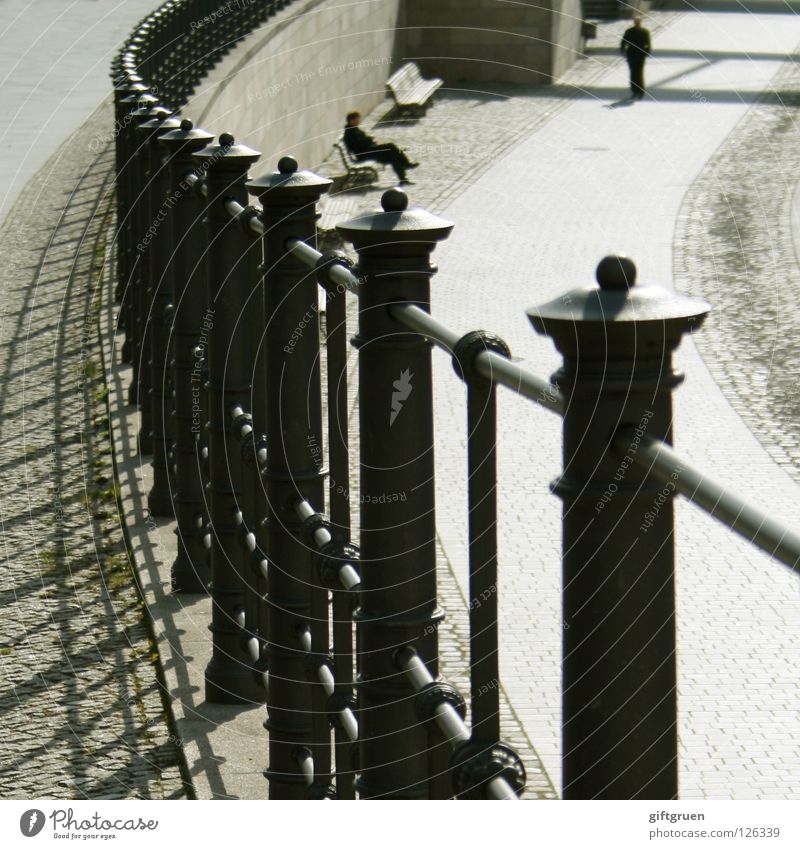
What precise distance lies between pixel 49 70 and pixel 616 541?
2232 cm

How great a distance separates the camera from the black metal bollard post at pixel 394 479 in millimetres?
3104

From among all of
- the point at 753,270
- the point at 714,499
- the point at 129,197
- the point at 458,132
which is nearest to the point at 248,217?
the point at 714,499

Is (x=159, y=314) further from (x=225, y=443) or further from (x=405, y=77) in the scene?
(x=405, y=77)

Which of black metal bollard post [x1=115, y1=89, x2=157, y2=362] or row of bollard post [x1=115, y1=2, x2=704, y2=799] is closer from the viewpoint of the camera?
row of bollard post [x1=115, y1=2, x2=704, y2=799]

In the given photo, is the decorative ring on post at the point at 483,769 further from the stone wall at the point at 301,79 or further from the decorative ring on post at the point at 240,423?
the stone wall at the point at 301,79

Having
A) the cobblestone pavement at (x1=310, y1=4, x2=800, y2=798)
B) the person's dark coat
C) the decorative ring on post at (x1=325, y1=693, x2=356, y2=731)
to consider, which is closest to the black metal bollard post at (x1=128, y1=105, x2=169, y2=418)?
the cobblestone pavement at (x1=310, y1=4, x2=800, y2=798)

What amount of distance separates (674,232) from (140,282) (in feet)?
32.0

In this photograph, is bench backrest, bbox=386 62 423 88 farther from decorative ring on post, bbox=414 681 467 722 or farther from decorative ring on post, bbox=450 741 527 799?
decorative ring on post, bbox=450 741 527 799

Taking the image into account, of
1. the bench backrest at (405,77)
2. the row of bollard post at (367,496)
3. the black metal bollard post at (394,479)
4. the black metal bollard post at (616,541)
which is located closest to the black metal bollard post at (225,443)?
the row of bollard post at (367,496)

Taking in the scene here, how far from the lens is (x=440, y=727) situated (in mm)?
2902

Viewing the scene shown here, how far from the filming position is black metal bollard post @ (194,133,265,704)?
555 centimetres

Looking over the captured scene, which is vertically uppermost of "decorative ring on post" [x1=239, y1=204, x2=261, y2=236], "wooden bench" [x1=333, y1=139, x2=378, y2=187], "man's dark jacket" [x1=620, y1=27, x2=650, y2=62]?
"decorative ring on post" [x1=239, y1=204, x2=261, y2=236]

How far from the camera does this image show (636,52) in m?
28.1
